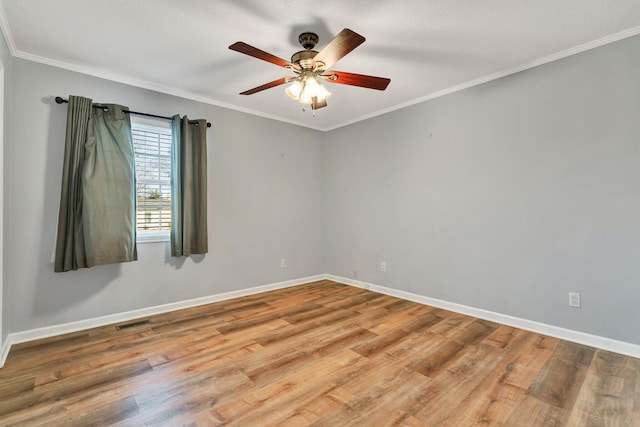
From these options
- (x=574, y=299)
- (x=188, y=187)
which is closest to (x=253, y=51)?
(x=188, y=187)

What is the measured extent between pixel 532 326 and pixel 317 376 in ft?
7.06

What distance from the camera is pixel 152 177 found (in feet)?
11.1

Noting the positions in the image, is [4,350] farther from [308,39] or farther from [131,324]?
[308,39]

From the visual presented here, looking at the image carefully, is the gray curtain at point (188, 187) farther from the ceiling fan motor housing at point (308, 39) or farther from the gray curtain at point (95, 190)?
the ceiling fan motor housing at point (308, 39)

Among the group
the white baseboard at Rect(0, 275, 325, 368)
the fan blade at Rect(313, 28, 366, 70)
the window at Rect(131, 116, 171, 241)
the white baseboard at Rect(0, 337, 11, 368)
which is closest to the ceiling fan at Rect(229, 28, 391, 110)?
the fan blade at Rect(313, 28, 366, 70)

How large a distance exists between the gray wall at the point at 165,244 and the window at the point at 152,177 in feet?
0.51

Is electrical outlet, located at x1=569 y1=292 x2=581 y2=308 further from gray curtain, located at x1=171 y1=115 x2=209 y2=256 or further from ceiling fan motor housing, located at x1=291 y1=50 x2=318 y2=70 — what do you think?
gray curtain, located at x1=171 y1=115 x2=209 y2=256

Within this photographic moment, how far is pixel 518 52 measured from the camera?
265cm

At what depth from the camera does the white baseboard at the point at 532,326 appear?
2.40 m

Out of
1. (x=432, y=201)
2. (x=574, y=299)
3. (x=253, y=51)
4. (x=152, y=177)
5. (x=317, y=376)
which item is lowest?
(x=317, y=376)

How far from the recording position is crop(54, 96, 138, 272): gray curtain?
277cm

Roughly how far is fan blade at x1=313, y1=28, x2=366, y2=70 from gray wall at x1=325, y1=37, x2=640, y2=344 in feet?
6.54

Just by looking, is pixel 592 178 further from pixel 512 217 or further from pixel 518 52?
pixel 518 52

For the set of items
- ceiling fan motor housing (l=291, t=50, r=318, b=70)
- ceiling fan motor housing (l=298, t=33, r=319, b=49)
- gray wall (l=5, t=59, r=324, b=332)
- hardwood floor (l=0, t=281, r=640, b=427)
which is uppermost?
ceiling fan motor housing (l=298, t=33, r=319, b=49)
